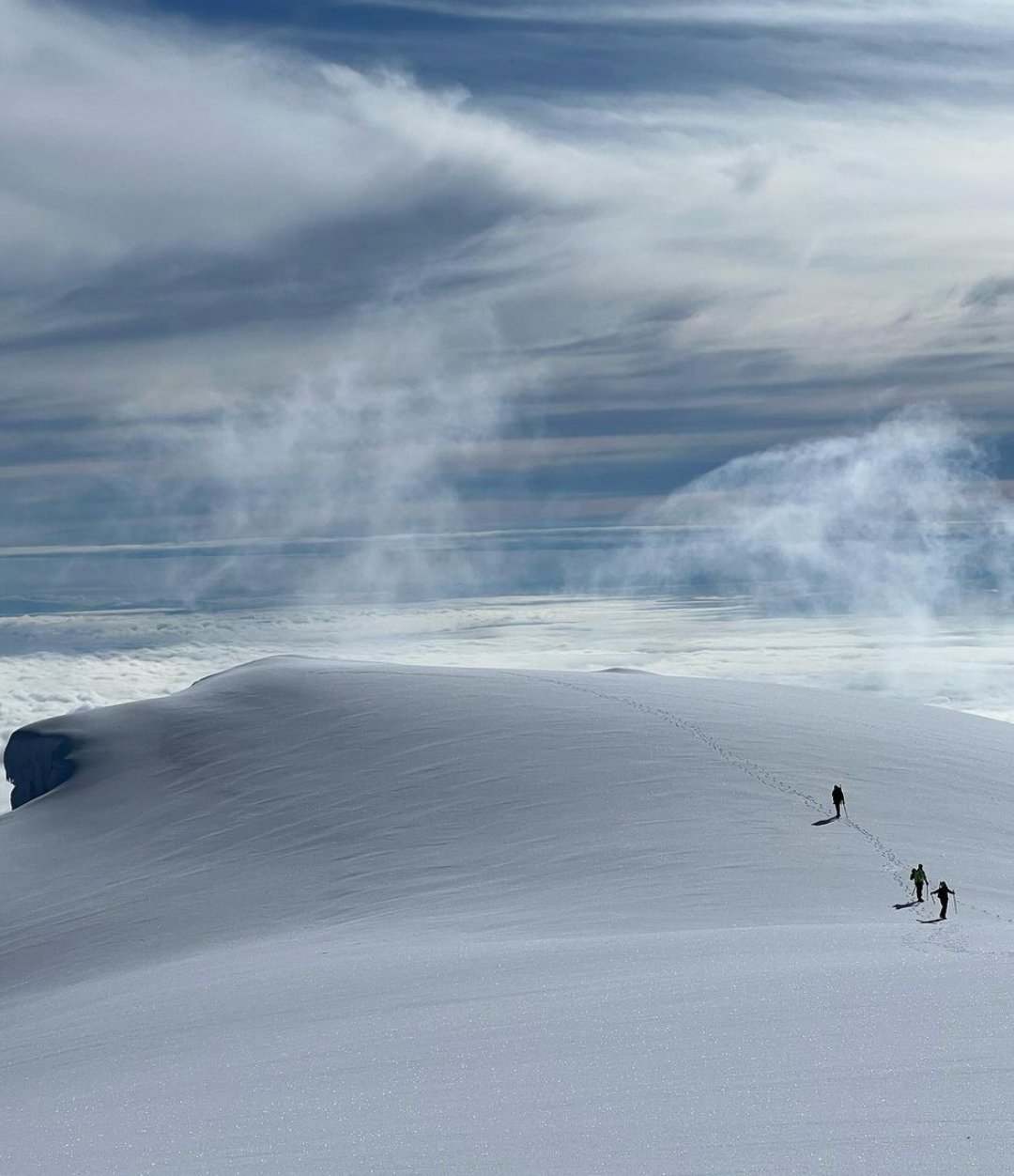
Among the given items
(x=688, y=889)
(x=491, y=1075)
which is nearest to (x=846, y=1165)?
(x=491, y=1075)

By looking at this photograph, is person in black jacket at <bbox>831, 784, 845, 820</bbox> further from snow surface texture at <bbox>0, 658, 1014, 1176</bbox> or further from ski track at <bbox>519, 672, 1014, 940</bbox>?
snow surface texture at <bbox>0, 658, 1014, 1176</bbox>

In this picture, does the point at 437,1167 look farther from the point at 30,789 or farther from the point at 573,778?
the point at 30,789

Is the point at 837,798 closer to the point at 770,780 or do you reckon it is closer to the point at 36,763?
the point at 770,780

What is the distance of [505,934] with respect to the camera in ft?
77.7

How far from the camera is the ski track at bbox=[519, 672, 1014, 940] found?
23.7 m

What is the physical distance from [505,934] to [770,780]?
14.3 m

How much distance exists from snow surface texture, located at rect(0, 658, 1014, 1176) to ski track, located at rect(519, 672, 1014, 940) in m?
0.17

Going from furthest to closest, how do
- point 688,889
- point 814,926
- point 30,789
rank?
point 30,789 < point 688,889 < point 814,926

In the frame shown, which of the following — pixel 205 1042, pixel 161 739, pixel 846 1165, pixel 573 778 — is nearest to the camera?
pixel 846 1165

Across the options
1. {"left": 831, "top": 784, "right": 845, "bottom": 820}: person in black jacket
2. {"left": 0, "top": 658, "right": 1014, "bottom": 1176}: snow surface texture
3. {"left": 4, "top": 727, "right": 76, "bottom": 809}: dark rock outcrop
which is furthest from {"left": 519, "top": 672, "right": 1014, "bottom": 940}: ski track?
{"left": 4, "top": 727, "right": 76, "bottom": 809}: dark rock outcrop

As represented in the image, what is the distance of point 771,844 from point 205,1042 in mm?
16242

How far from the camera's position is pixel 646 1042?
42.9 feet

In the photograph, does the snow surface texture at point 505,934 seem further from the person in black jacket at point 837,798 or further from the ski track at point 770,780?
the person in black jacket at point 837,798

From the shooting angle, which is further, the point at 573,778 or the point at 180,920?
the point at 573,778
